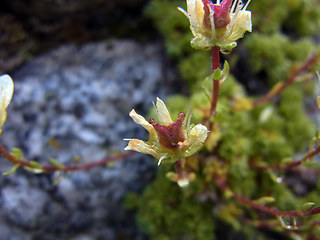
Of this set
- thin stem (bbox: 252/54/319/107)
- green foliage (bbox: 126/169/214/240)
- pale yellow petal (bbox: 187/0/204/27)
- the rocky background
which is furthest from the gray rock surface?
pale yellow petal (bbox: 187/0/204/27)

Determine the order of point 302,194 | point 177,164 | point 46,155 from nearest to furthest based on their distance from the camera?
point 177,164
point 46,155
point 302,194

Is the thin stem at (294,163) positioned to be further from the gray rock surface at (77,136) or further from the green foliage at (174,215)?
the gray rock surface at (77,136)

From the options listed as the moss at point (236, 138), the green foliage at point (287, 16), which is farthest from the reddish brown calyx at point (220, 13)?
the green foliage at point (287, 16)

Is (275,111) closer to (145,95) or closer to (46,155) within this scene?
(145,95)

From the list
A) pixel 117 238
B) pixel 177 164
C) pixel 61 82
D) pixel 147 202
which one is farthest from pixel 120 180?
pixel 177 164

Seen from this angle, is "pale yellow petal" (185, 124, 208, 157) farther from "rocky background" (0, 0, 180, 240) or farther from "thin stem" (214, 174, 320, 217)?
"rocky background" (0, 0, 180, 240)
